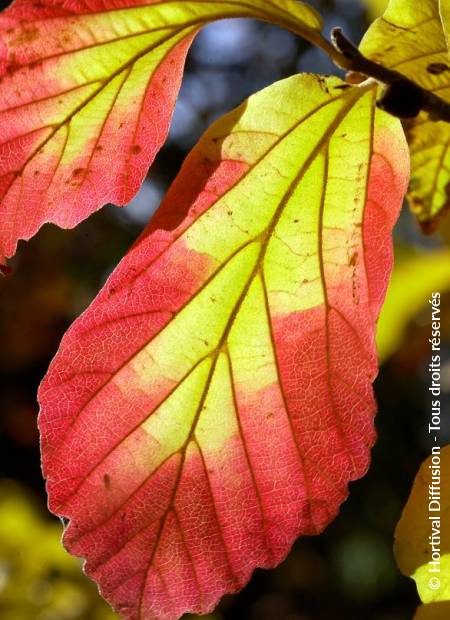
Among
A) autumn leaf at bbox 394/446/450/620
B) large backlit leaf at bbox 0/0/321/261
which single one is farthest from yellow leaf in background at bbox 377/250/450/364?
large backlit leaf at bbox 0/0/321/261

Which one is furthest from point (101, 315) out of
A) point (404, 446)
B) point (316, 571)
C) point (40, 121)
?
point (316, 571)

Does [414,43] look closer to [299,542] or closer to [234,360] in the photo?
[234,360]

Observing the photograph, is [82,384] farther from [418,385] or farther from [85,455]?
[418,385]

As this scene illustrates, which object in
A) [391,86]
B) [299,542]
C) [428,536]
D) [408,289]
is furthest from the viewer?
[299,542]

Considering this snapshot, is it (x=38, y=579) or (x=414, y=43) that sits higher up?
(x=414, y=43)

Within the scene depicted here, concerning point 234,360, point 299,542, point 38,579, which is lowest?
point 299,542

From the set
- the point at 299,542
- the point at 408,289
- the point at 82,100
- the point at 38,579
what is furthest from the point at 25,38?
the point at 299,542

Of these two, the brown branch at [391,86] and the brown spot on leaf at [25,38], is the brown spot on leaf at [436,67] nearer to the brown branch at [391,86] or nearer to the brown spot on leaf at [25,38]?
the brown branch at [391,86]
